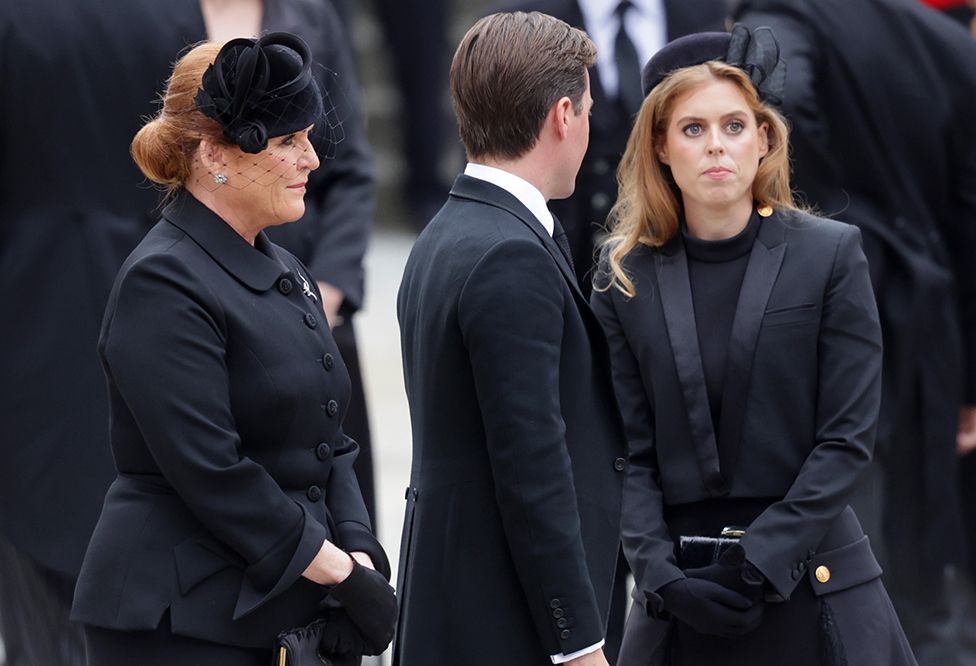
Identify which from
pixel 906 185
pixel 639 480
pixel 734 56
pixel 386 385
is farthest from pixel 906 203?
pixel 386 385

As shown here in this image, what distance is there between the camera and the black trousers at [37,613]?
4523 mm

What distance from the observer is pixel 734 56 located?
3568 millimetres

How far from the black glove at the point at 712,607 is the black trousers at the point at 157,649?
811 millimetres

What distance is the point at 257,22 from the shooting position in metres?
4.74

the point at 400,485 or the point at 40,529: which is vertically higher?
the point at 40,529

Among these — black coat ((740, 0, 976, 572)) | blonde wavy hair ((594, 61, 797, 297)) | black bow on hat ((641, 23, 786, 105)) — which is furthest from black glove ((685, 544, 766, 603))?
black coat ((740, 0, 976, 572))

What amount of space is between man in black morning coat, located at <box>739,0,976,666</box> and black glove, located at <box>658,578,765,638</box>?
1.62 m

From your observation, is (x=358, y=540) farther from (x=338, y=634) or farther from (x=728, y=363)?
(x=728, y=363)

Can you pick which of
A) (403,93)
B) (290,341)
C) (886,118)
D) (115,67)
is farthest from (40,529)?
(403,93)

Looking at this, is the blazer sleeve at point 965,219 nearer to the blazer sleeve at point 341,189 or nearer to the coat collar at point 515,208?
the blazer sleeve at point 341,189

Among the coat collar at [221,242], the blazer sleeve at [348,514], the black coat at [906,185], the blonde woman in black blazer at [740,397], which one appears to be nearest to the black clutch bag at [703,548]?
the blonde woman in black blazer at [740,397]

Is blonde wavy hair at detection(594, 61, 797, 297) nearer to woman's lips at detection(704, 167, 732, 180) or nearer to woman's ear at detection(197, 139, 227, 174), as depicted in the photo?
woman's lips at detection(704, 167, 732, 180)

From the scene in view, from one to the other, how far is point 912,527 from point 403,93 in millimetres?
6094

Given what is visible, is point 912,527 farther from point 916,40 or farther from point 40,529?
point 40,529
